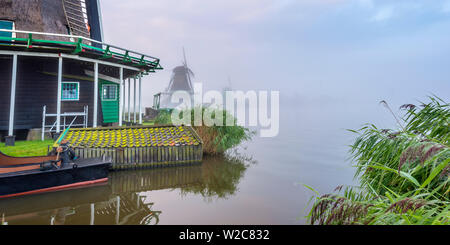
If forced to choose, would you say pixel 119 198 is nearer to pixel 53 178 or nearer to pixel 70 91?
pixel 53 178

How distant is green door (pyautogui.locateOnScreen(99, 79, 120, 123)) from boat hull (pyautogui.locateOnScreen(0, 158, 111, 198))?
10.3m

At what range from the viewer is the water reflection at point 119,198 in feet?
16.2

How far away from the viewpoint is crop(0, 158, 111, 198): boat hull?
572 cm

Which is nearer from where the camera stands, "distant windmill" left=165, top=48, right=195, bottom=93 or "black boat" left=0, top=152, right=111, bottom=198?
"black boat" left=0, top=152, right=111, bottom=198

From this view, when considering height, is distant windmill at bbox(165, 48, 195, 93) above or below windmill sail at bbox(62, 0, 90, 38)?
above

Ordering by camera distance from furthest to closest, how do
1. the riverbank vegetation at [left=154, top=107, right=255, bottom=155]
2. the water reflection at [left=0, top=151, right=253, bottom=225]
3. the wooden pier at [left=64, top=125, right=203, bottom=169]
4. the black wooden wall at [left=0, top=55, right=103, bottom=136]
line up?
the black wooden wall at [left=0, top=55, right=103, bottom=136]
the riverbank vegetation at [left=154, top=107, right=255, bottom=155]
the wooden pier at [left=64, top=125, right=203, bottom=169]
the water reflection at [left=0, top=151, right=253, bottom=225]

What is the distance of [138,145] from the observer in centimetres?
895

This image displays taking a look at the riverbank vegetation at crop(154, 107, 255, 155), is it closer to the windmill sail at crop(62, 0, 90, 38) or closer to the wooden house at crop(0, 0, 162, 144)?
the wooden house at crop(0, 0, 162, 144)

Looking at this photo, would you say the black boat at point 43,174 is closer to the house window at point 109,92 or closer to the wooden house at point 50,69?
the wooden house at point 50,69

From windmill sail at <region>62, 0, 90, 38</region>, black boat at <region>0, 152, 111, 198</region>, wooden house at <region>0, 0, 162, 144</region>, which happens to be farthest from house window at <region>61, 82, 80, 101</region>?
black boat at <region>0, 152, 111, 198</region>

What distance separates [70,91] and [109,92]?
8.77ft
